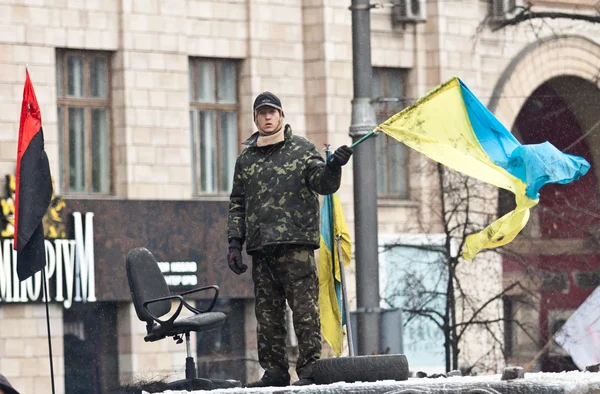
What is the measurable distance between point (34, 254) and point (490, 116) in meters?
3.79

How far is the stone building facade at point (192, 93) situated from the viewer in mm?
25781

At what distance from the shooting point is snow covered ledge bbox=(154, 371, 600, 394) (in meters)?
9.08

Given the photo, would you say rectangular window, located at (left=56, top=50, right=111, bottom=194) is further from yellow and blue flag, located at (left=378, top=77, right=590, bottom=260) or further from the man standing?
the man standing

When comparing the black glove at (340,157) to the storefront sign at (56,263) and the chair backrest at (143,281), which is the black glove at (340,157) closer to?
the chair backrest at (143,281)

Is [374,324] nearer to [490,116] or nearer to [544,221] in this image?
[490,116]

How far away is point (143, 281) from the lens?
43.5 feet

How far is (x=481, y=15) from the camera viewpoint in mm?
31078

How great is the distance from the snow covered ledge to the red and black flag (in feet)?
14.3

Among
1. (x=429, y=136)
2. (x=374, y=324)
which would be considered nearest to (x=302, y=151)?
(x=429, y=136)

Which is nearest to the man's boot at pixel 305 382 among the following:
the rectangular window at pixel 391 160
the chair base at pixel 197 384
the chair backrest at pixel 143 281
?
the chair base at pixel 197 384

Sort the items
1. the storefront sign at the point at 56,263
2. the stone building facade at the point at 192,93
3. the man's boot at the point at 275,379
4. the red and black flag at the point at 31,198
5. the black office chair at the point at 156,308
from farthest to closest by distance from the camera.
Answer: the stone building facade at the point at 192,93
the storefront sign at the point at 56,263
the red and black flag at the point at 31,198
the black office chair at the point at 156,308
the man's boot at the point at 275,379

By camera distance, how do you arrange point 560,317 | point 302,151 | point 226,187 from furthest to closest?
point 560,317 < point 226,187 < point 302,151

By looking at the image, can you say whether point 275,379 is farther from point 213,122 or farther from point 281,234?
point 213,122

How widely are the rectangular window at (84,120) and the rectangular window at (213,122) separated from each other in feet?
5.06
